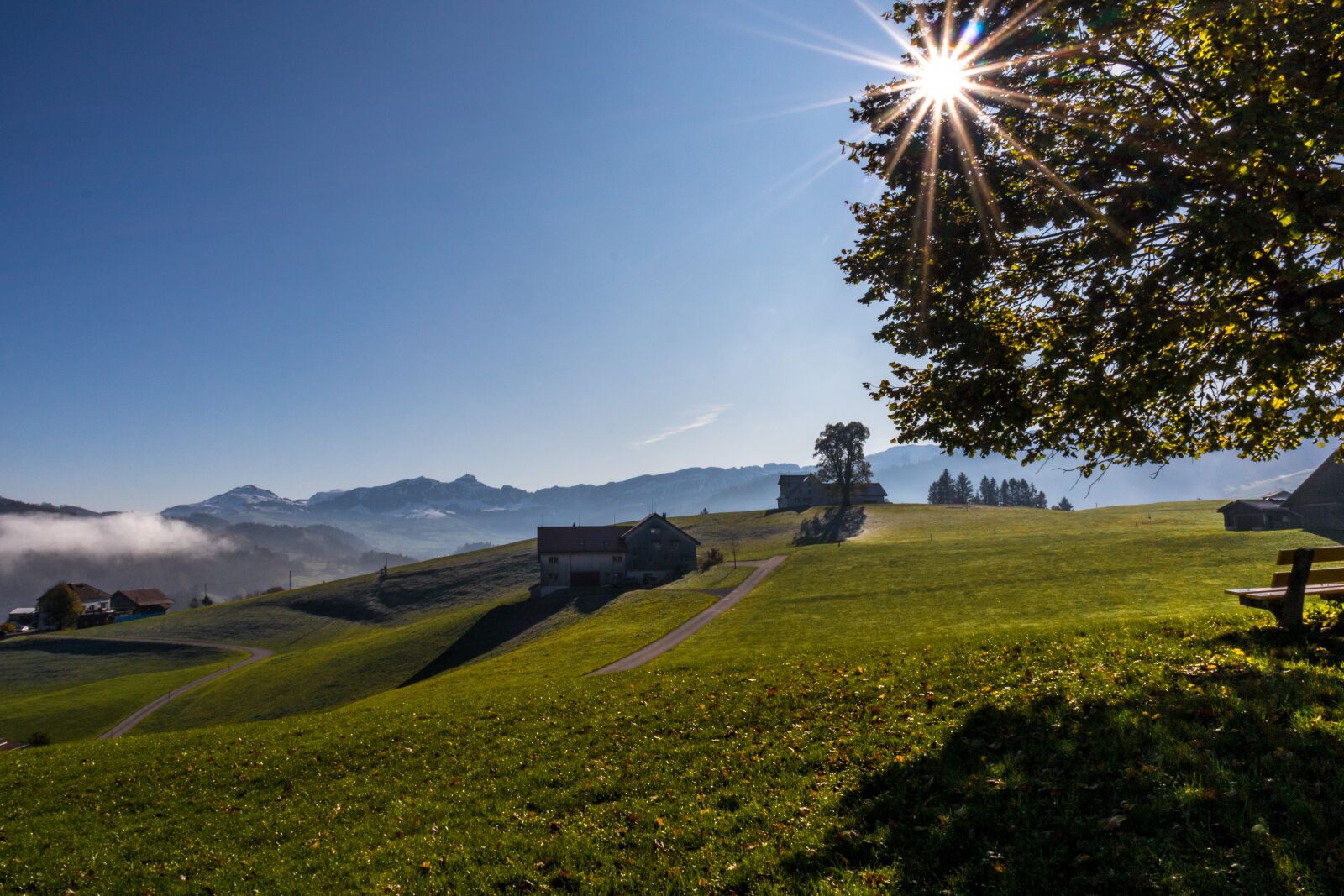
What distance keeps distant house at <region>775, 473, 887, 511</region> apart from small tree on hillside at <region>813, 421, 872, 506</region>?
51.8ft

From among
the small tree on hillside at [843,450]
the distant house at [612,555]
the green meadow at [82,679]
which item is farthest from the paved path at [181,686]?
the small tree on hillside at [843,450]

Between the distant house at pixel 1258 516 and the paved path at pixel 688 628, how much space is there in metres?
58.4

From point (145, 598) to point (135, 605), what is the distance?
323cm

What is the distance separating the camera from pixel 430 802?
12.1 m

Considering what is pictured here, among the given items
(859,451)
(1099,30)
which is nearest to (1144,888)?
(1099,30)

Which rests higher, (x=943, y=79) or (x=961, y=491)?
(x=943, y=79)

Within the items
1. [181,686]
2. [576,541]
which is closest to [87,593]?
[181,686]

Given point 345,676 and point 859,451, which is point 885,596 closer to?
point 345,676

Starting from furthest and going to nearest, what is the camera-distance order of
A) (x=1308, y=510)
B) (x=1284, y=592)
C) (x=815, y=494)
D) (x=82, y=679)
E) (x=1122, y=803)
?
(x=815, y=494) < (x=82, y=679) < (x=1308, y=510) < (x=1284, y=592) < (x=1122, y=803)

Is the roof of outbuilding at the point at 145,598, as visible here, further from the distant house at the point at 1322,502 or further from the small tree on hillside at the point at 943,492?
the distant house at the point at 1322,502

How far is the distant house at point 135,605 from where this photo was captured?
452 feet

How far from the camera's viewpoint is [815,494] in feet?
516

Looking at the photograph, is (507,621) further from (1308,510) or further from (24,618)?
(24,618)

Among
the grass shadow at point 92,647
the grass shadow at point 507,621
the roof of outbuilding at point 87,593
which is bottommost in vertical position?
the grass shadow at point 92,647
